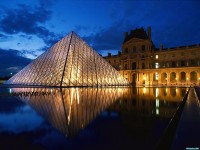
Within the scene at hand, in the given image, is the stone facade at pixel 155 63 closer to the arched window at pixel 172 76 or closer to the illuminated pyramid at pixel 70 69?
the arched window at pixel 172 76

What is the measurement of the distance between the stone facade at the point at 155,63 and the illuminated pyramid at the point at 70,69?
1895 centimetres

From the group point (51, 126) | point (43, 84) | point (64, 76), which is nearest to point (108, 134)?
point (51, 126)

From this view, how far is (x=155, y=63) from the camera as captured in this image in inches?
2051

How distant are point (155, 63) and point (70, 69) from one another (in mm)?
31586

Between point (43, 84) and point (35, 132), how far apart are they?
82.8 ft

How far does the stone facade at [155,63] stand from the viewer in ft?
150

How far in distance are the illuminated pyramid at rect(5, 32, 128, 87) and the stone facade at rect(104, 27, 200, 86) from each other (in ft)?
62.2

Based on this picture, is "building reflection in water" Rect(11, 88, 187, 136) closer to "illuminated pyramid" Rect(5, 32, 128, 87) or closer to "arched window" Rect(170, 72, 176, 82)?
"illuminated pyramid" Rect(5, 32, 128, 87)

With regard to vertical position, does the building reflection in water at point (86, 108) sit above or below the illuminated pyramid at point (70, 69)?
below

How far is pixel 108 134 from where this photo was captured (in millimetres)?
4105

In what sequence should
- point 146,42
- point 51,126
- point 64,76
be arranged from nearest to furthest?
point 51,126, point 64,76, point 146,42

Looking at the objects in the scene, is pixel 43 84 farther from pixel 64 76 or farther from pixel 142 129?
pixel 142 129

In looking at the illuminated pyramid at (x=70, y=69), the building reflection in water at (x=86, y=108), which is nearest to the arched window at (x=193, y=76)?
the illuminated pyramid at (x=70, y=69)

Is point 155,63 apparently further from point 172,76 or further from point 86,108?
point 86,108
